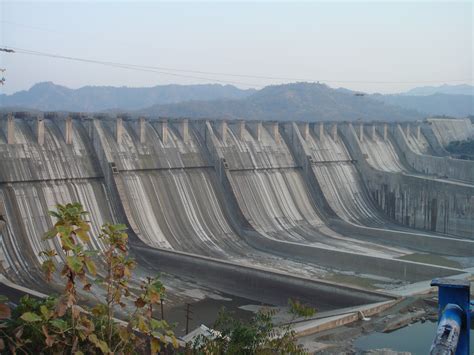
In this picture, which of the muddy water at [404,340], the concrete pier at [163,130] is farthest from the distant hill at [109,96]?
the muddy water at [404,340]

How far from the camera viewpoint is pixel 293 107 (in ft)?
226

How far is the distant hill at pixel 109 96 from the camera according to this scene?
101 m

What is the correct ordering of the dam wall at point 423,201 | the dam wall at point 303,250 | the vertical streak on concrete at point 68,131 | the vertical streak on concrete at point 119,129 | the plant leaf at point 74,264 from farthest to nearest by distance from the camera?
1. the dam wall at point 423,201
2. the vertical streak on concrete at point 119,129
3. the vertical streak on concrete at point 68,131
4. the dam wall at point 303,250
5. the plant leaf at point 74,264

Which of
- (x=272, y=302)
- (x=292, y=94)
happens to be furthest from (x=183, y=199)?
(x=292, y=94)

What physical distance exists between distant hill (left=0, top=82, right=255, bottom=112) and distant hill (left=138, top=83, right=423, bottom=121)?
104 ft

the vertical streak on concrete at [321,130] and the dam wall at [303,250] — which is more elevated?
the vertical streak on concrete at [321,130]

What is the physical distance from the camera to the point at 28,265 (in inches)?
562

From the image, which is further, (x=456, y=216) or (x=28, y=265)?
(x=456, y=216)

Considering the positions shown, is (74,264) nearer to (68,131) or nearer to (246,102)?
(68,131)

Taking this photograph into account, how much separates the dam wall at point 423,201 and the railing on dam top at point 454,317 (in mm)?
20257

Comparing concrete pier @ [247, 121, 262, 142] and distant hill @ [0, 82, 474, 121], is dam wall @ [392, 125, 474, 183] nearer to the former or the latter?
concrete pier @ [247, 121, 262, 142]

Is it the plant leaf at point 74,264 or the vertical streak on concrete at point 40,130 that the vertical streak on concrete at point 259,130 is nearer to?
the vertical streak on concrete at point 40,130

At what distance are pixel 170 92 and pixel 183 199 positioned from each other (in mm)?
105702

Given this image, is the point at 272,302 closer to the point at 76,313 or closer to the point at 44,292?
the point at 44,292
